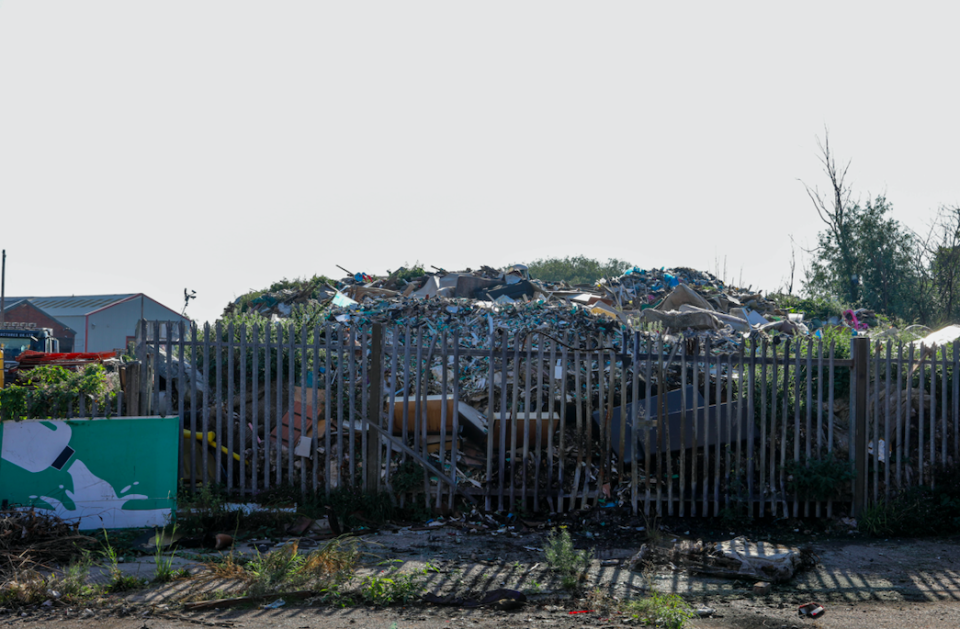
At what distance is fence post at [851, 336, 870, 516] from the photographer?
24.0 ft

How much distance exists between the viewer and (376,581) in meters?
4.91

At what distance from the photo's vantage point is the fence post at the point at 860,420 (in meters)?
7.30

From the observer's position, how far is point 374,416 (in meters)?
7.34

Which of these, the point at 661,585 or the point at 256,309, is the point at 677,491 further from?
the point at 256,309

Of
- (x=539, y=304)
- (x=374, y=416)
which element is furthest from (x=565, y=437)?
(x=539, y=304)

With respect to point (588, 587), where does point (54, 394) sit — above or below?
above

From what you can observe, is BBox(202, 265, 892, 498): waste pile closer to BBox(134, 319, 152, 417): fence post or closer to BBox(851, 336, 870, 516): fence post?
BBox(134, 319, 152, 417): fence post

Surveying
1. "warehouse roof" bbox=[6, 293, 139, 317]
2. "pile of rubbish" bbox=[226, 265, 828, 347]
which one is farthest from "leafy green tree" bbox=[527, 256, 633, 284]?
"warehouse roof" bbox=[6, 293, 139, 317]

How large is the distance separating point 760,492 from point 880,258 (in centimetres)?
2195

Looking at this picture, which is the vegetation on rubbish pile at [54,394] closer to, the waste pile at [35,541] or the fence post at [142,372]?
the fence post at [142,372]

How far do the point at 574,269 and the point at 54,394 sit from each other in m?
37.0

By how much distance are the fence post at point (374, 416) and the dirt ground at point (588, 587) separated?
0.68 m

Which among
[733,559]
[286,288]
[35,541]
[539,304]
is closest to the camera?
[733,559]

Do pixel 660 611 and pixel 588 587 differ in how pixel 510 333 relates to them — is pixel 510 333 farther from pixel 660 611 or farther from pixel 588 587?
pixel 660 611
